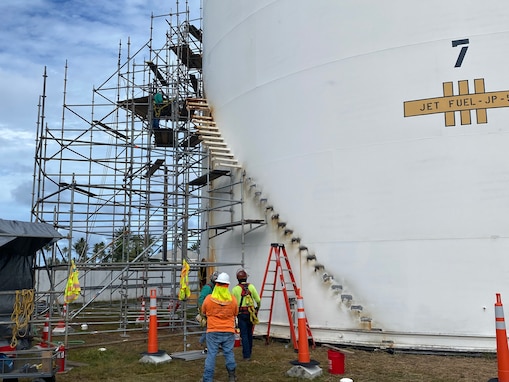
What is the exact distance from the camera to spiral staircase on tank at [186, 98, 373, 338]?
9.03 meters

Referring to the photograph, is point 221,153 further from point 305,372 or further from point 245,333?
point 305,372

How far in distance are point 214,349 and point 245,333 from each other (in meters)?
2.02

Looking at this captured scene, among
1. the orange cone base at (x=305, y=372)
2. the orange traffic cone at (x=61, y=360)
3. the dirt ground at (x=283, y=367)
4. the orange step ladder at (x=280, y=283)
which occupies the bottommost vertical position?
the dirt ground at (x=283, y=367)

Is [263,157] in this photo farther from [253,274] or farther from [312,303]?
[312,303]

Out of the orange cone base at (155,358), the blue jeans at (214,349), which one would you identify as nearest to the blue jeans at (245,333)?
the orange cone base at (155,358)

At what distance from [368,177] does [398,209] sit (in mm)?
822

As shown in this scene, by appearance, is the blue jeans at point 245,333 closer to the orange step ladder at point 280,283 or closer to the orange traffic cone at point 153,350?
the orange step ladder at point 280,283

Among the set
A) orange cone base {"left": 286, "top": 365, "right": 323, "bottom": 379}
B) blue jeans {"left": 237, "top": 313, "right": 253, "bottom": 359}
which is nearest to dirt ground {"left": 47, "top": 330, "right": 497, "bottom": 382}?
orange cone base {"left": 286, "top": 365, "right": 323, "bottom": 379}

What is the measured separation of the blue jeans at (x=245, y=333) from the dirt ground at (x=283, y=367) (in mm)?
172

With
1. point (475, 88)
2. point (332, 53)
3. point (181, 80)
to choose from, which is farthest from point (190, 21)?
point (475, 88)

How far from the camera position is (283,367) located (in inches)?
305

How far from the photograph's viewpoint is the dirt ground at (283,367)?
23.0ft

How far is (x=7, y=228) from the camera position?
7293mm

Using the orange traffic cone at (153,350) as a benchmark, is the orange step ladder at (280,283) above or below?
above
